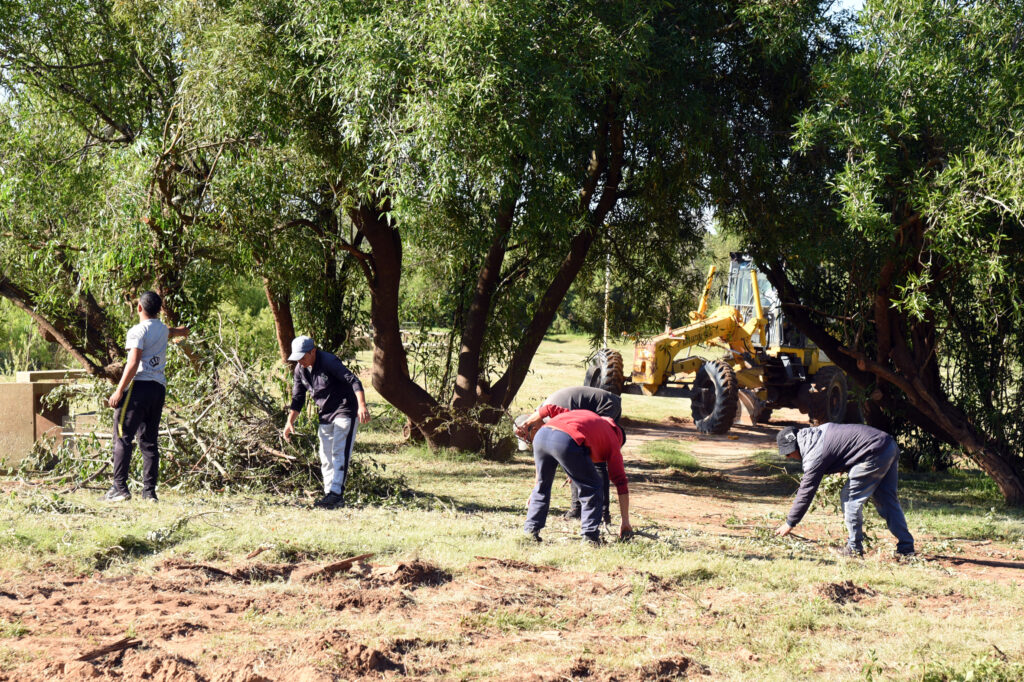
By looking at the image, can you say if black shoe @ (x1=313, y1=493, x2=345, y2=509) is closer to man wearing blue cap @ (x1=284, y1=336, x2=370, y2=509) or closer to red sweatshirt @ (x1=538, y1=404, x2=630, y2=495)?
man wearing blue cap @ (x1=284, y1=336, x2=370, y2=509)

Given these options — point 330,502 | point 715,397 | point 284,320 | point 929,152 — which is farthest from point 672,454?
point 330,502

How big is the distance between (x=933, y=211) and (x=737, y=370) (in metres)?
8.76

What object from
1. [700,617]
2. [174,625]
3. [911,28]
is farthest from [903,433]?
[174,625]

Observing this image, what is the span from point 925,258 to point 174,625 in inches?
332

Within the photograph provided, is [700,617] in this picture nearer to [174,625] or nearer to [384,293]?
[174,625]

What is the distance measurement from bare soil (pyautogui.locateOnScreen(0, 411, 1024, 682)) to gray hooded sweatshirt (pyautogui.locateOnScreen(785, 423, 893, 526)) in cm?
117

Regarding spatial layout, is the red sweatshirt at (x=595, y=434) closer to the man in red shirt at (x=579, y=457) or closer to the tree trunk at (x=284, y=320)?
the man in red shirt at (x=579, y=457)

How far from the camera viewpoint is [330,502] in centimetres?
818

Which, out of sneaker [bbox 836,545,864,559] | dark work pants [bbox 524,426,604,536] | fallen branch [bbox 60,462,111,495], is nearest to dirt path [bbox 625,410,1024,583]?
sneaker [bbox 836,545,864,559]

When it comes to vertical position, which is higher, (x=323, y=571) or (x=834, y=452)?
(x=834, y=452)

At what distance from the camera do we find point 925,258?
33.6 feet

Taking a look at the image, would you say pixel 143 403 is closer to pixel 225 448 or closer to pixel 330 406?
pixel 225 448

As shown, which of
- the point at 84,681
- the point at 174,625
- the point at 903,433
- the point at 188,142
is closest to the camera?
the point at 84,681

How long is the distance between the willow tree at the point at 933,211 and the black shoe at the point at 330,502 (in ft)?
17.5
